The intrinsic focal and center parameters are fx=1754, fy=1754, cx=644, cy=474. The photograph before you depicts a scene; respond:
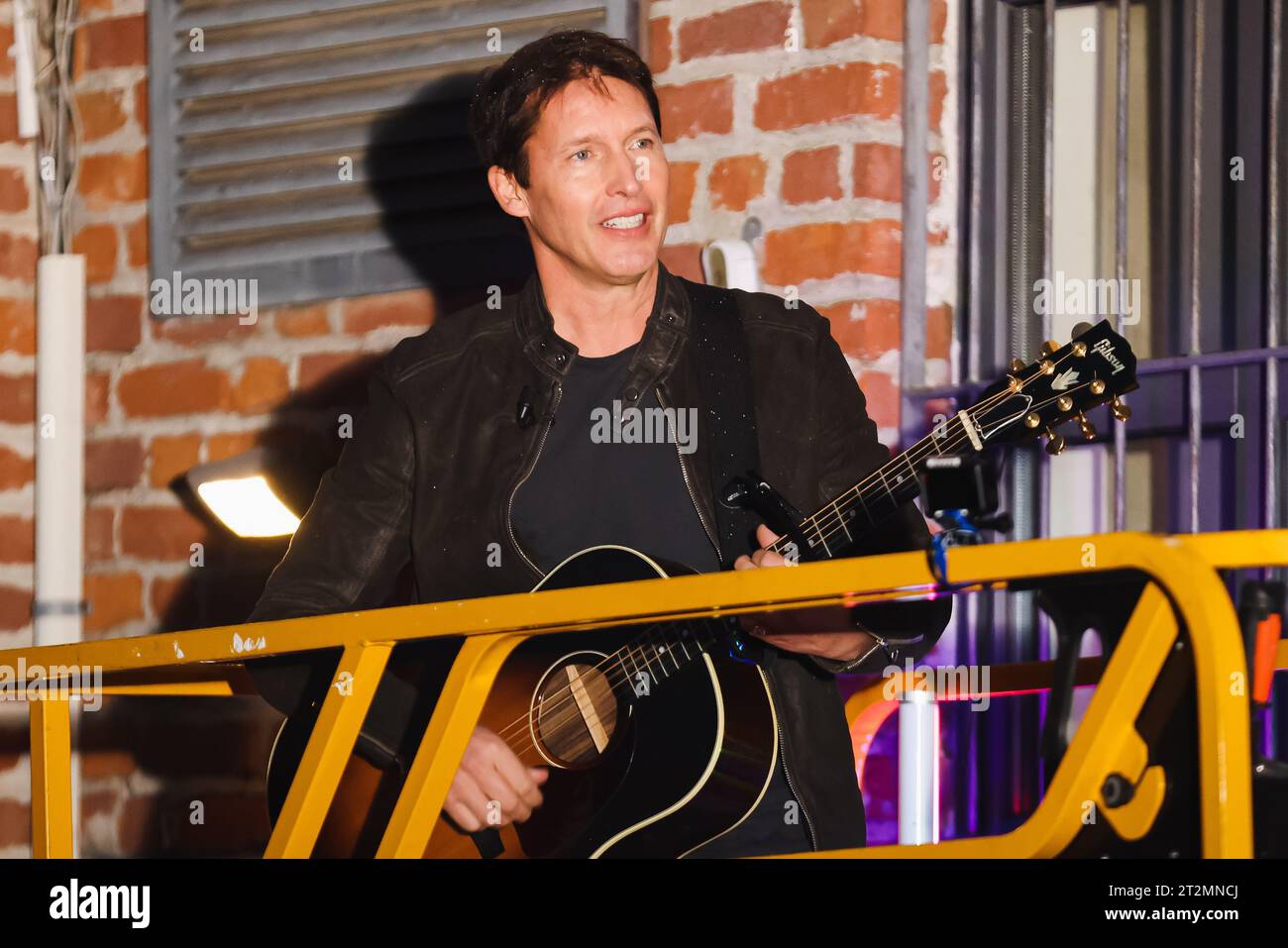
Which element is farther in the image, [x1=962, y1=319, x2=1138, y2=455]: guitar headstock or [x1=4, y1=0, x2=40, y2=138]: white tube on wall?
[x1=4, y1=0, x2=40, y2=138]: white tube on wall

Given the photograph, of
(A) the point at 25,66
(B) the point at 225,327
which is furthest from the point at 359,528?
(A) the point at 25,66

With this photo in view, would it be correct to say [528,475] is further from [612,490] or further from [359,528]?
[359,528]

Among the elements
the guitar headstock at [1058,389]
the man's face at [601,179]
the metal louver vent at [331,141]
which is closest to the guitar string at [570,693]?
the guitar headstock at [1058,389]

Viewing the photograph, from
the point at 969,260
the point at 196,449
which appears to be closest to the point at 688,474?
the point at 969,260

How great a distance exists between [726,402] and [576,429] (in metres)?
0.23

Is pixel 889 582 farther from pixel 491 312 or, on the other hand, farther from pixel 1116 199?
pixel 1116 199

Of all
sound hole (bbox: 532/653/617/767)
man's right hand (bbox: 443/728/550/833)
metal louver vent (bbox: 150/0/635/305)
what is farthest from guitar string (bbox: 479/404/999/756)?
metal louver vent (bbox: 150/0/635/305)

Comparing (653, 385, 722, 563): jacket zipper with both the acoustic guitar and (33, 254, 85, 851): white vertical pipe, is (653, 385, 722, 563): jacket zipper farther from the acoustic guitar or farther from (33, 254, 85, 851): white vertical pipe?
(33, 254, 85, 851): white vertical pipe

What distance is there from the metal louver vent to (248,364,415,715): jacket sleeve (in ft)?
2.94

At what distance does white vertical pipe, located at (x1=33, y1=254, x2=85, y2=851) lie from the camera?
12.8 feet

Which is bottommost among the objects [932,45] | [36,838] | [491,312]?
[36,838]

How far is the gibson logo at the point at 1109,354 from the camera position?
6.96 feet

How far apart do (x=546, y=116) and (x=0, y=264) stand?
6.36ft

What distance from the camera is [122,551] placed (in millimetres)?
3957
